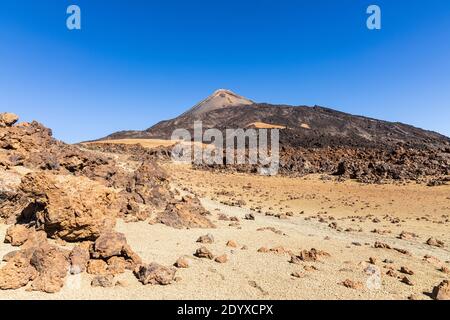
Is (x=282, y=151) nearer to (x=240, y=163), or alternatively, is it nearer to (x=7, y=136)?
(x=240, y=163)

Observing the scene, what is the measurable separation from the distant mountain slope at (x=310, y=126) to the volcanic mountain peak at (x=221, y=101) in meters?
23.4

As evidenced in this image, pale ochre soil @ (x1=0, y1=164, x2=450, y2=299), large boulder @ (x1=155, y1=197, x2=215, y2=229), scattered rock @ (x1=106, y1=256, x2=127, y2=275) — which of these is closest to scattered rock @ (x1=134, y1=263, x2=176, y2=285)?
pale ochre soil @ (x1=0, y1=164, x2=450, y2=299)

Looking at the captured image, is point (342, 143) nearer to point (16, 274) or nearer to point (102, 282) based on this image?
point (102, 282)

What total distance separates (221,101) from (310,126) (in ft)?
147

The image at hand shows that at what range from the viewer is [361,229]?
46.5 feet

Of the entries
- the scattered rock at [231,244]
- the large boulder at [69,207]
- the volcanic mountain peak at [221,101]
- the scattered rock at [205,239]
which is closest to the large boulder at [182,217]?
the scattered rock at [205,239]

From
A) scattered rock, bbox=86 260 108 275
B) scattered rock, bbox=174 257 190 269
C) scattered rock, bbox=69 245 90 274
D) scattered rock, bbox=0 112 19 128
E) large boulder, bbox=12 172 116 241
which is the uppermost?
scattered rock, bbox=0 112 19 128

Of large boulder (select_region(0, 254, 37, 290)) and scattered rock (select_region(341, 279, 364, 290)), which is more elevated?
large boulder (select_region(0, 254, 37, 290))

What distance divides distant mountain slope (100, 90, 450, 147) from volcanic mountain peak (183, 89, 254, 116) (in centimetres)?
2341

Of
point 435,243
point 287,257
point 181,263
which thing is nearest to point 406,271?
point 287,257

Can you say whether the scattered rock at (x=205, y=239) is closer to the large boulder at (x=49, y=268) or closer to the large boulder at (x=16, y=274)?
the large boulder at (x=49, y=268)

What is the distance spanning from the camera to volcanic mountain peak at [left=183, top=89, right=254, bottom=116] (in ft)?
347

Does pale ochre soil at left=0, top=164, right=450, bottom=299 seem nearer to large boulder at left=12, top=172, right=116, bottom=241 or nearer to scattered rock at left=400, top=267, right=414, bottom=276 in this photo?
scattered rock at left=400, top=267, right=414, bottom=276
